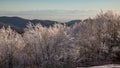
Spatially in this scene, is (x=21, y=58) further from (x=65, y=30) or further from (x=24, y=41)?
(x=65, y=30)

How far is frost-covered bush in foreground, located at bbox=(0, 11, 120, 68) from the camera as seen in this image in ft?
220

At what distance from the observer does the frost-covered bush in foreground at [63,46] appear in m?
67.1

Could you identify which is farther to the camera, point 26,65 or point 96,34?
point 96,34

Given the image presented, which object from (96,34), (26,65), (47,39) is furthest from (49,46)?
(96,34)

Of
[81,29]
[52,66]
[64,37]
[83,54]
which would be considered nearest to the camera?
[52,66]

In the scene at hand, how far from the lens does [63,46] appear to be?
67.8 m

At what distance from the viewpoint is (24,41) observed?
7231 centimetres

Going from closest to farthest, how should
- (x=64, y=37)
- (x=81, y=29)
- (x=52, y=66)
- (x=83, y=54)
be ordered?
(x=52, y=66) → (x=64, y=37) → (x=83, y=54) → (x=81, y=29)

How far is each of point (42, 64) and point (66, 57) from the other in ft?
20.1

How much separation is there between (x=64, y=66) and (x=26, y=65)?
9.48 meters

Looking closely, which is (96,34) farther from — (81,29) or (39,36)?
(39,36)

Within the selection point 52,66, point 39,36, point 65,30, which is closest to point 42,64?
point 52,66

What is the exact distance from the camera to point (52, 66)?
211ft

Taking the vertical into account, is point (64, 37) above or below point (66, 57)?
above
